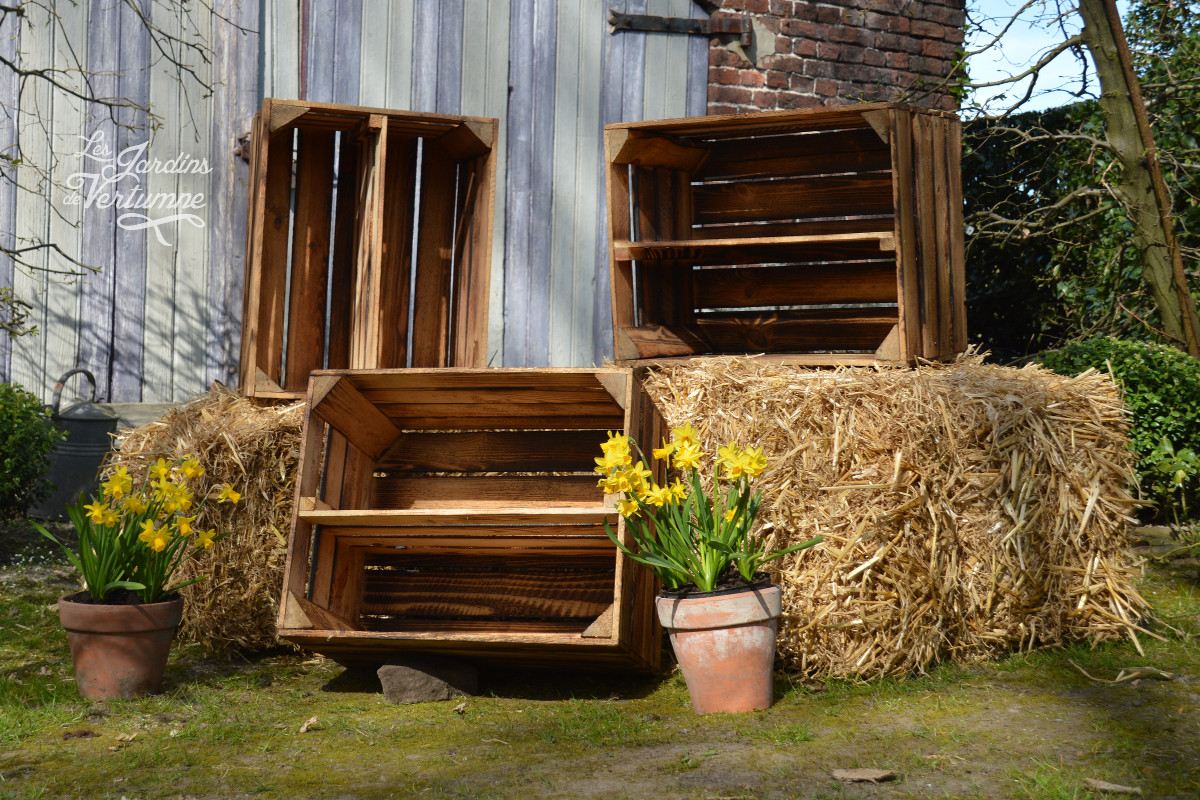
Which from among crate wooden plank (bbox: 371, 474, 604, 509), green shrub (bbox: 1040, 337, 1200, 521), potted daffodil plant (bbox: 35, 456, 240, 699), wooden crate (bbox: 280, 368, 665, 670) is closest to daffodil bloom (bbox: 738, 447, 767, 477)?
wooden crate (bbox: 280, 368, 665, 670)

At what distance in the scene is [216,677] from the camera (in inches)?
131

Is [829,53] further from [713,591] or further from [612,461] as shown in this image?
[713,591]

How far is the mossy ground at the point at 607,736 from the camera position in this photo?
2219 mm

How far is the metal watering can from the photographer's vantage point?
518 cm

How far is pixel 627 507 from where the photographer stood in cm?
278

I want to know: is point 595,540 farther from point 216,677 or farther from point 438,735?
point 216,677

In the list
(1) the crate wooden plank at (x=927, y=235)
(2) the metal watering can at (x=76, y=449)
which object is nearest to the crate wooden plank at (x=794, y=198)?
(1) the crate wooden plank at (x=927, y=235)

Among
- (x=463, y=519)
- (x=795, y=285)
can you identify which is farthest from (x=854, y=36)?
(x=463, y=519)

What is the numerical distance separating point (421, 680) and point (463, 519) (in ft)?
1.65

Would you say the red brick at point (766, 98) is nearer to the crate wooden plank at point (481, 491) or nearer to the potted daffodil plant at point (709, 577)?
the crate wooden plank at point (481, 491)

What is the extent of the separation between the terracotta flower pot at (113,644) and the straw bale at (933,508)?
183 cm

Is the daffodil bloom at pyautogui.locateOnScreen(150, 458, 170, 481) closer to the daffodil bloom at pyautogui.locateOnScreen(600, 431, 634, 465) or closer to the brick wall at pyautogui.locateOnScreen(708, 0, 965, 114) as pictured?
the daffodil bloom at pyautogui.locateOnScreen(600, 431, 634, 465)

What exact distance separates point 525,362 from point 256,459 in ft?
6.42

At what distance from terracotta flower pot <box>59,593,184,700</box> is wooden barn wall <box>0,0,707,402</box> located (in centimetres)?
244
